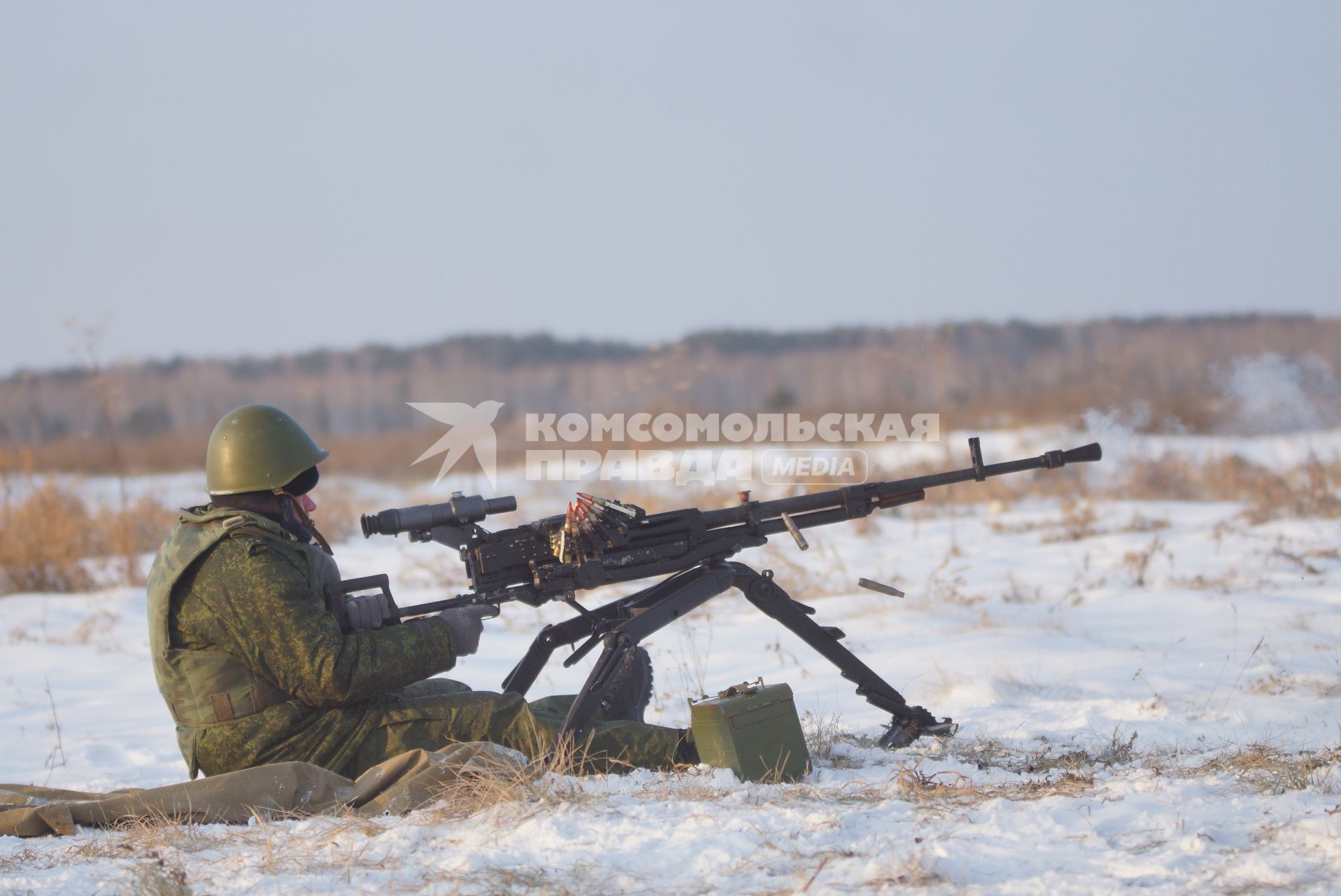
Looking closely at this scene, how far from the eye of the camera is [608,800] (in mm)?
3609

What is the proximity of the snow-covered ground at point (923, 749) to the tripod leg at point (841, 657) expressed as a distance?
12cm

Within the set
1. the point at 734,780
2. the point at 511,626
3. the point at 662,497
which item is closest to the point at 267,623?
the point at 734,780

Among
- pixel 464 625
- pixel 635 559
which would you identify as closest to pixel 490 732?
pixel 464 625

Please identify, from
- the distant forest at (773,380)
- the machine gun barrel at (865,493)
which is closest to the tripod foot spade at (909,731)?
the machine gun barrel at (865,493)

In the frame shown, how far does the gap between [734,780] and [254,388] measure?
29.4 m

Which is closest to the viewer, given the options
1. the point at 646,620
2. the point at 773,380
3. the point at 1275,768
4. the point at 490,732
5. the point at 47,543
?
the point at 1275,768

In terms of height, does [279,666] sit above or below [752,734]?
above

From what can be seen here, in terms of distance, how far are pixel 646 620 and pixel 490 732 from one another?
0.72 meters

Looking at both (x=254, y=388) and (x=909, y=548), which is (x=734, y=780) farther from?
(x=254, y=388)

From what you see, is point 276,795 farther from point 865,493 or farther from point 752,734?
point 865,493

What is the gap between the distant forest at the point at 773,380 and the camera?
1490cm

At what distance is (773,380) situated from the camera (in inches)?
1178

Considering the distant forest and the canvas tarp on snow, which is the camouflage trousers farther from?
the distant forest

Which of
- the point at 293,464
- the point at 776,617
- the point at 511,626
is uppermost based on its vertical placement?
the point at 293,464
